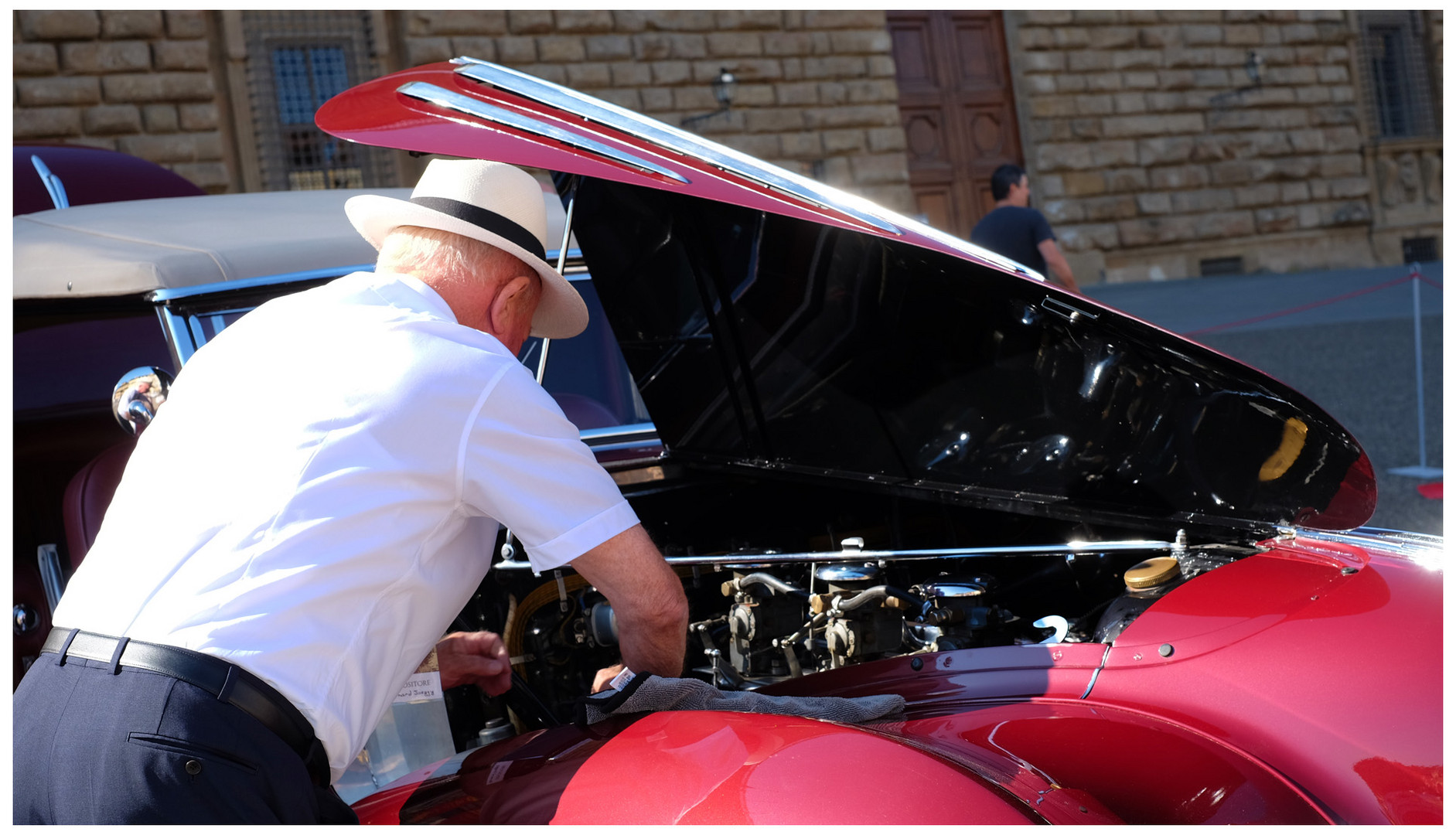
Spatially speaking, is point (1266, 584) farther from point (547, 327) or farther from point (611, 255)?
point (611, 255)

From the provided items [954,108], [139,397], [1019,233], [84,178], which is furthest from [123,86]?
[139,397]

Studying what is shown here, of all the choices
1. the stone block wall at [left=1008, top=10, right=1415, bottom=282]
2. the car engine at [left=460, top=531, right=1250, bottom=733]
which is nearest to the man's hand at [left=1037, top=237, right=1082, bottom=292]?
the car engine at [left=460, top=531, right=1250, bottom=733]

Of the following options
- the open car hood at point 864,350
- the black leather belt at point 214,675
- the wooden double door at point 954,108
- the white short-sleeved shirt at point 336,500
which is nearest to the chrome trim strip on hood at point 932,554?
the open car hood at point 864,350

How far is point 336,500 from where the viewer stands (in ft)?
4.59

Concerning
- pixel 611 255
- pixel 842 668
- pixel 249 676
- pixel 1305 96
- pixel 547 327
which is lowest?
pixel 842 668

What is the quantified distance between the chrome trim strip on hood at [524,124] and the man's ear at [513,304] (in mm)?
223

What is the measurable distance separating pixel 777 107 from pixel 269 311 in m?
12.1

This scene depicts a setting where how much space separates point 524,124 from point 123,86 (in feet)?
34.7

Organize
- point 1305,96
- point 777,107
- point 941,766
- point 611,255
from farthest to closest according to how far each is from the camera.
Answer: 1. point 1305,96
2. point 777,107
3. point 611,255
4. point 941,766

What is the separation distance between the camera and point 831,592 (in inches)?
87.0

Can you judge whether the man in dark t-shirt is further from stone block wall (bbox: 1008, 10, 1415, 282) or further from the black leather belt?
stone block wall (bbox: 1008, 10, 1415, 282)

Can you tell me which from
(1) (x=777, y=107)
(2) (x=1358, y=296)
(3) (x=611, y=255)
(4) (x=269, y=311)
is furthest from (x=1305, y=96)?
(4) (x=269, y=311)

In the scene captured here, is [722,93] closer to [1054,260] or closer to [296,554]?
[1054,260]

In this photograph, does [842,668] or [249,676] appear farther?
[842,668]
